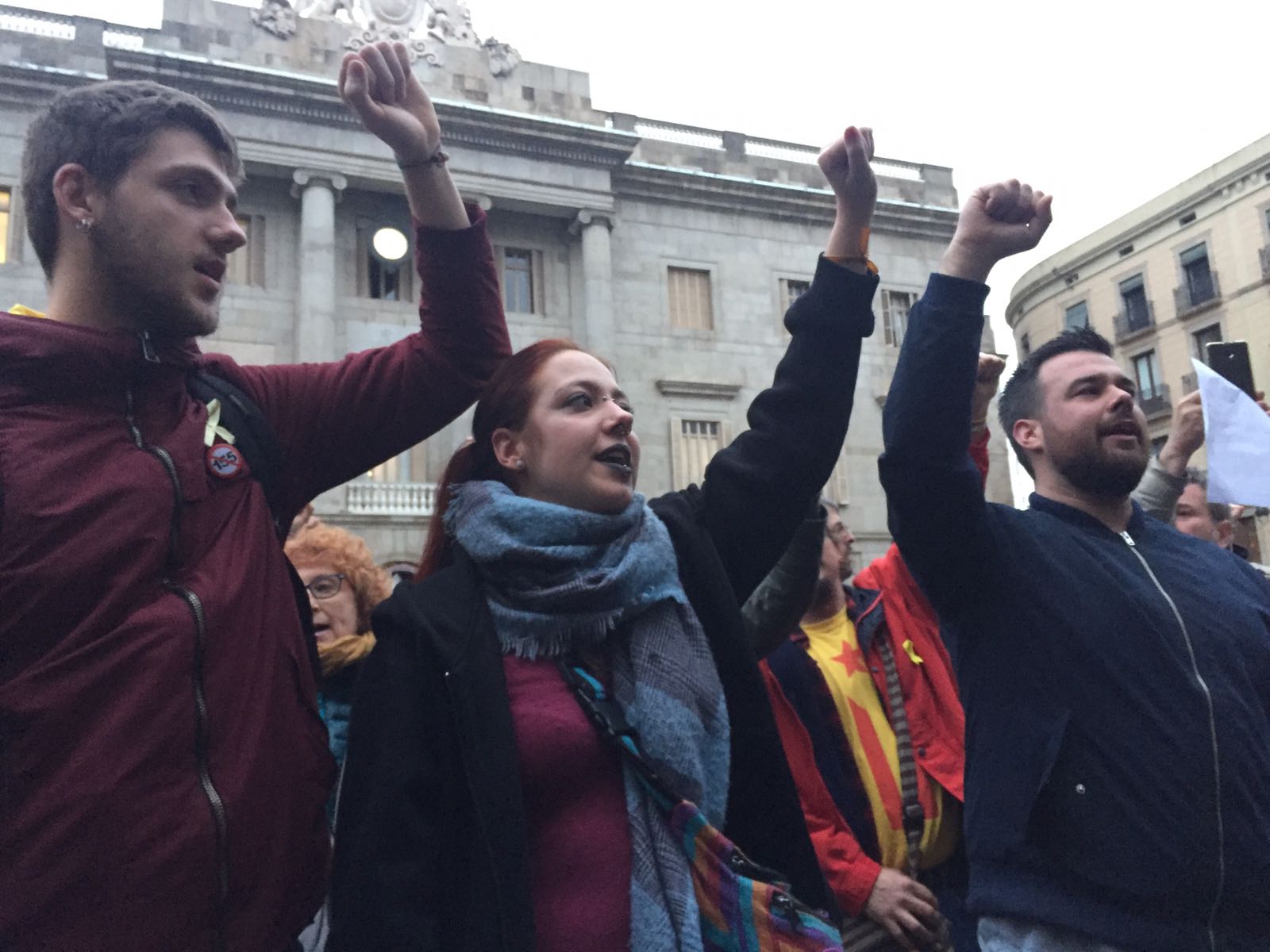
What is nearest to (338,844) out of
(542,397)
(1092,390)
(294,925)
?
(294,925)

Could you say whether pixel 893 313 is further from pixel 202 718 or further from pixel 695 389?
pixel 202 718

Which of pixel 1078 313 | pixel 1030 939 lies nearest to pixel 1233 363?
pixel 1030 939

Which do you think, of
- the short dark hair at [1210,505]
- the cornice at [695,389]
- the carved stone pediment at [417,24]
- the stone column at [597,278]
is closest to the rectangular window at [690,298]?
the cornice at [695,389]

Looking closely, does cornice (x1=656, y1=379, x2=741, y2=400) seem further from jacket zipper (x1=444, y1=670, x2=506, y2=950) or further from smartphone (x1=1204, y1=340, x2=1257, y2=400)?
jacket zipper (x1=444, y1=670, x2=506, y2=950)

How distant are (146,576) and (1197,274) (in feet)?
119

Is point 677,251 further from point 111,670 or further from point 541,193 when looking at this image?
point 111,670

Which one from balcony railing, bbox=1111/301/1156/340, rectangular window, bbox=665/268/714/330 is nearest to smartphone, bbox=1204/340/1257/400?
rectangular window, bbox=665/268/714/330

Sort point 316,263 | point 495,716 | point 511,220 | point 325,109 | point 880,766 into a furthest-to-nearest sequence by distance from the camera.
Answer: point 511,220
point 325,109
point 316,263
point 880,766
point 495,716

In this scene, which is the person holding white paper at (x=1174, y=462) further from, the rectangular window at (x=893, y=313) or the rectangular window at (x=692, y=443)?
the rectangular window at (x=893, y=313)

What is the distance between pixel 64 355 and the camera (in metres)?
1.78

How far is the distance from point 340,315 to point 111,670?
59.3 ft

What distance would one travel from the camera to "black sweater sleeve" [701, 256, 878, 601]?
227 cm

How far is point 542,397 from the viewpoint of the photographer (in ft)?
7.82

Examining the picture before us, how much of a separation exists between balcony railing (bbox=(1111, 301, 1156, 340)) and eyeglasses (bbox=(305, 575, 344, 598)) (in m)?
35.2
